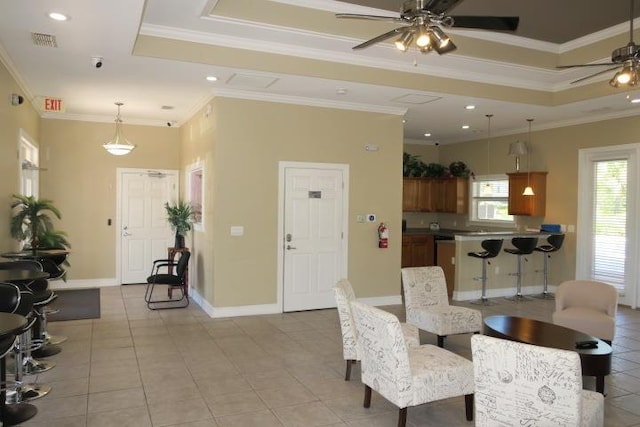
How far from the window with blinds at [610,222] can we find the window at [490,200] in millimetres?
1745

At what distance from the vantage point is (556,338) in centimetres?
392

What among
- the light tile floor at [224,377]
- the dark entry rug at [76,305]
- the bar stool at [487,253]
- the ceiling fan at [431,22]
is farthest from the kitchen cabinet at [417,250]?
the ceiling fan at [431,22]

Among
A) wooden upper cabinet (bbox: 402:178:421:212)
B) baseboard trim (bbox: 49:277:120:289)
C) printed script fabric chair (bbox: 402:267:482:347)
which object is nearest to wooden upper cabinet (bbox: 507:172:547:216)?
wooden upper cabinet (bbox: 402:178:421:212)

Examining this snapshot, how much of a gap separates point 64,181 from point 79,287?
1.80 metres

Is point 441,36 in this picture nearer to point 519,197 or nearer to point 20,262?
point 20,262

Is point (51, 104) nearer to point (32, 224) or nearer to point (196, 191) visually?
point (32, 224)

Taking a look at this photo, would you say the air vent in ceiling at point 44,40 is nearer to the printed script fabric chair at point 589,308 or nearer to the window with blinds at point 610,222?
the printed script fabric chair at point 589,308

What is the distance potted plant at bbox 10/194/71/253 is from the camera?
5484 millimetres

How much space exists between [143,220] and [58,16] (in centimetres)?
534

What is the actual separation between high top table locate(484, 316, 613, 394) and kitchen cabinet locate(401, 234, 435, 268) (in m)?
4.41

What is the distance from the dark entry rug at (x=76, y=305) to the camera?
627cm

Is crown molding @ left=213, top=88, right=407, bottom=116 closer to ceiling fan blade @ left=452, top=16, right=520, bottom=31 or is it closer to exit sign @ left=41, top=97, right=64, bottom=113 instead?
exit sign @ left=41, top=97, right=64, bottom=113

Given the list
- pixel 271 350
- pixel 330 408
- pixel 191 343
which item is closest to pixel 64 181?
pixel 191 343

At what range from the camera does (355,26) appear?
205 inches
